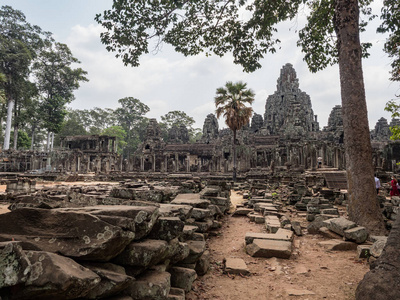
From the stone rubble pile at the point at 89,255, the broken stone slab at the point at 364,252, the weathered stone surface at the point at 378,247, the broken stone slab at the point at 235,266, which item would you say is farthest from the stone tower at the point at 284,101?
the stone rubble pile at the point at 89,255

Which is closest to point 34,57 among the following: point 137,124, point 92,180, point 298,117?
point 137,124

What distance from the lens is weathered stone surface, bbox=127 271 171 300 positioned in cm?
216

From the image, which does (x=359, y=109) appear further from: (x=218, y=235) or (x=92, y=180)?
(x=92, y=180)

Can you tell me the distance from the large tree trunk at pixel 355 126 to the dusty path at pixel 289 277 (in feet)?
5.14

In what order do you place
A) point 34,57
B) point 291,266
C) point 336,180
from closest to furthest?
1. point 291,266
2. point 336,180
3. point 34,57

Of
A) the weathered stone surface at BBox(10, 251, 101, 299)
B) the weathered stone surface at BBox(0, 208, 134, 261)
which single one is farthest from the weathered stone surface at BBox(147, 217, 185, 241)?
the weathered stone surface at BBox(10, 251, 101, 299)

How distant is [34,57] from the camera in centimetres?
4306

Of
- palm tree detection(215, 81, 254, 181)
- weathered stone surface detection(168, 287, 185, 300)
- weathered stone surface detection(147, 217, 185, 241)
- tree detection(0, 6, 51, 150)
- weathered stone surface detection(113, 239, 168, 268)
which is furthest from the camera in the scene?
tree detection(0, 6, 51, 150)

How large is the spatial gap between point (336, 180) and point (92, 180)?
20961 mm

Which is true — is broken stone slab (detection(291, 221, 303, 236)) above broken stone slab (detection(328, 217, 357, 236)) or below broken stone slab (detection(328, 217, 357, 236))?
below

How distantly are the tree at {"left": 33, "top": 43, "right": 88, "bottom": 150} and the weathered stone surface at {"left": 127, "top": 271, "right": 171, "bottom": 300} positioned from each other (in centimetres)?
4736

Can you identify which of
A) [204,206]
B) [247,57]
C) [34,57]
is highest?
[34,57]

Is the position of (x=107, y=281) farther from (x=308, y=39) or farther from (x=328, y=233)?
(x=308, y=39)

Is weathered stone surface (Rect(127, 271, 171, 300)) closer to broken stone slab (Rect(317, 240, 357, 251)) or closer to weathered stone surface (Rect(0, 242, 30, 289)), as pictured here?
weathered stone surface (Rect(0, 242, 30, 289))
